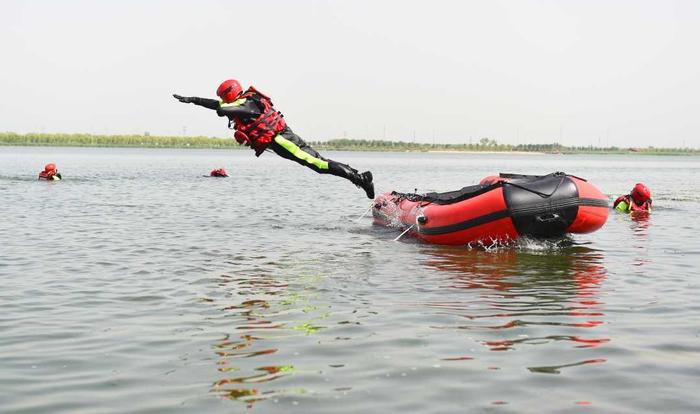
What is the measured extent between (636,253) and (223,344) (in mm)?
7867

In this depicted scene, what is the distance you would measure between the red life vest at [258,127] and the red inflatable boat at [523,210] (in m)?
3.19

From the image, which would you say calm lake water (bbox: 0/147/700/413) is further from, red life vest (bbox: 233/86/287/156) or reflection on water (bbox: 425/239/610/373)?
red life vest (bbox: 233/86/287/156)

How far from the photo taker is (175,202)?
2097 cm

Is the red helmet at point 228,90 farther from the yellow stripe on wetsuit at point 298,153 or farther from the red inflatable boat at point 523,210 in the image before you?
the red inflatable boat at point 523,210

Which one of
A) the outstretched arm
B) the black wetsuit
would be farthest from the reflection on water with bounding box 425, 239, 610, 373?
the outstretched arm

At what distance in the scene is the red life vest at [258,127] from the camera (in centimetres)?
1249

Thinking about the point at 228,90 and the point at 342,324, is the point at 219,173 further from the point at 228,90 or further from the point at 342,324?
the point at 342,324

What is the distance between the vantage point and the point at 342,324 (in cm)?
659

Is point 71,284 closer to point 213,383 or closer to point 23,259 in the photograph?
point 23,259

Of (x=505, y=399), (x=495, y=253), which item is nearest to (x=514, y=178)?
(x=495, y=253)

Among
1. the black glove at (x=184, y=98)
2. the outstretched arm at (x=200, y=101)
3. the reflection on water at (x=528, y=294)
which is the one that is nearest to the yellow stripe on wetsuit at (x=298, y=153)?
the outstretched arm at (x=200, y=101)

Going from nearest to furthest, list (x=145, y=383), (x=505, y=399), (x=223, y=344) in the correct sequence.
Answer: (x=505, y=399) → (x=145, y=383) → (x=223, y=344)

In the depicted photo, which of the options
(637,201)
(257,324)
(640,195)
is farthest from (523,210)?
(637,201)

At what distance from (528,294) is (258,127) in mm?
6056
